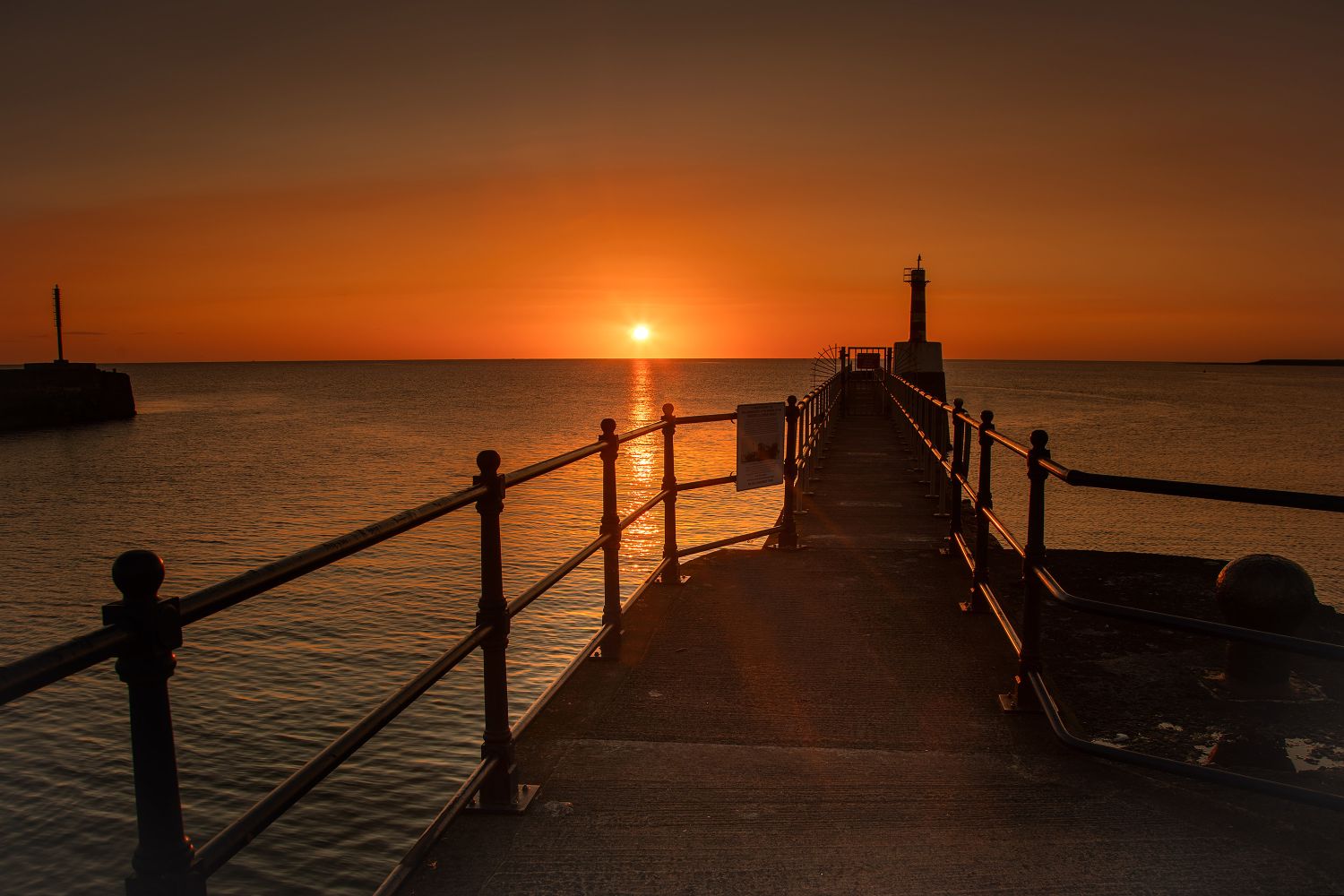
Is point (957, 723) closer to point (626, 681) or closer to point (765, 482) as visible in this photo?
point (626, 681)

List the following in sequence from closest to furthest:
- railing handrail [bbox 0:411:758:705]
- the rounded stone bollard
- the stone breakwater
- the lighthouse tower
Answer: railing handrail [bbox 0:411:758:705] < the rounded stone bollard < the lighthouse tower < the stone breakwater

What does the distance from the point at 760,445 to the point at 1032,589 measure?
3.96 meters

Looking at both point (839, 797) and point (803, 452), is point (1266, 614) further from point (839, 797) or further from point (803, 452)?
point (803, 452)

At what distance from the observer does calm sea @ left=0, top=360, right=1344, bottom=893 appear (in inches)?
364

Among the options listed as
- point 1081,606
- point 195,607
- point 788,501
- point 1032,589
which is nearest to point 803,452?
point 788,501

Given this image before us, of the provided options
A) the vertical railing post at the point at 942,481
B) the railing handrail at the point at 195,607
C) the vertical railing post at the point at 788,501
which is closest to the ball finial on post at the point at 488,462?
the railing handrail at the point at 195,607

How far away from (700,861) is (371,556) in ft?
62.1

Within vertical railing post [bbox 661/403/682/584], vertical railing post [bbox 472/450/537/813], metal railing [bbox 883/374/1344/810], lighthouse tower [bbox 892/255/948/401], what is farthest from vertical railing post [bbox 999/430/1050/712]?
lighthouse tower [bbox 892/255/948/401]

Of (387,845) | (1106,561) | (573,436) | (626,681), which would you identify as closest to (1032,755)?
(626,681)

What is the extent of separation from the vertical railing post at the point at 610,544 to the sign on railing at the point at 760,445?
2.59 meters

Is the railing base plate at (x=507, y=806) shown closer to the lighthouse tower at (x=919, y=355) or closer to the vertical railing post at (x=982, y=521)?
the vertical railing post at (x=982, y=521)

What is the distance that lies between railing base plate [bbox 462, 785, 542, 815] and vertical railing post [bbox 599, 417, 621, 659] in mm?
1485

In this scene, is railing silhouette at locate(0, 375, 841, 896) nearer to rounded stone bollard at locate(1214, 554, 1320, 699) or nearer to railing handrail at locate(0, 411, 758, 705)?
railing handrail at locate(0, 411, 758, 705)

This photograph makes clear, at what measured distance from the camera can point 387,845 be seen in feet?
28.1
